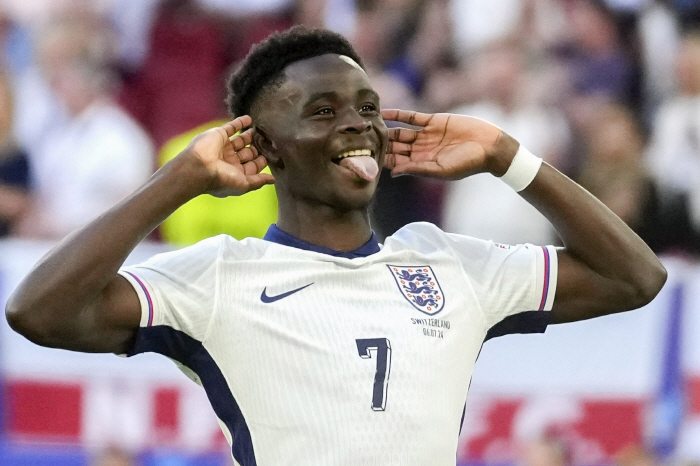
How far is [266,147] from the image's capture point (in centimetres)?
346

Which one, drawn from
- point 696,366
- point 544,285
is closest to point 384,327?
point 544,285

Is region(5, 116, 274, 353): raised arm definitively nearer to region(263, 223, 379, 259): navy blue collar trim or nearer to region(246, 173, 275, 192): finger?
region(246, 173, 275, 192): finger

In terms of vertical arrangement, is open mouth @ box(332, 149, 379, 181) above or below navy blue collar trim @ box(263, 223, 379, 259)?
above

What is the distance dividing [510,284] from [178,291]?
0.98 meters

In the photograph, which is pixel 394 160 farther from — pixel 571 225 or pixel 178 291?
pixel 178 291

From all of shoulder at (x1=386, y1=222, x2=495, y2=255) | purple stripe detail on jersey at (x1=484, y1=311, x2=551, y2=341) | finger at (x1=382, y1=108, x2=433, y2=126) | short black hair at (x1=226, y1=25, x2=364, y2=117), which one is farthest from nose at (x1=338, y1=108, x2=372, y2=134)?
purple stripe detail on jersey at (x1=484, y1=311, x2=551, y2=341)

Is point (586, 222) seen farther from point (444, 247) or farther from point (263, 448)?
point (263, 448)

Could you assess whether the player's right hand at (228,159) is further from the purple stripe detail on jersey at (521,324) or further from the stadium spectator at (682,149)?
the stadium spectator at (682,149)

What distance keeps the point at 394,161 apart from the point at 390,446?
92 centimetres

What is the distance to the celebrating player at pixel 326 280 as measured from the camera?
9.97ft

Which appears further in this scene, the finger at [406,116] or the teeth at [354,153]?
the finger at [406,116]

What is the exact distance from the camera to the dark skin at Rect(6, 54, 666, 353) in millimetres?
2984

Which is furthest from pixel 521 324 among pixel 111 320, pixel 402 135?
pixel 111 320

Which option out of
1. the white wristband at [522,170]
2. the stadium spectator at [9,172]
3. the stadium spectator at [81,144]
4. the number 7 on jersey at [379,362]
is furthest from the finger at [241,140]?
the stadium spectator at [9,172]
